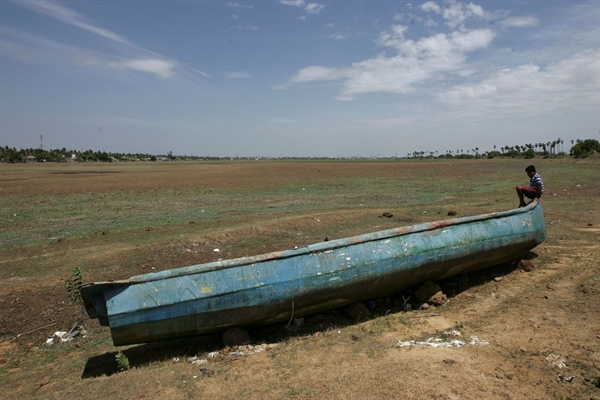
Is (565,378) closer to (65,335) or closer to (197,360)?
(197,360)

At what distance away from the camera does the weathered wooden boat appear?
4.39m

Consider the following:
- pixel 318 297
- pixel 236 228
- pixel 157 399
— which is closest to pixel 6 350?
pixel 157 399

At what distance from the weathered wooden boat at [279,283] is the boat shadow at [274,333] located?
0.65ft

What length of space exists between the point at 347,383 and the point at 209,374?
1476 millimetres

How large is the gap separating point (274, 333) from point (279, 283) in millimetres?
802

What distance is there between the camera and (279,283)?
4.71 meters

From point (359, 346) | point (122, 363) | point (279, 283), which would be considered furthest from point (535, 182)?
point (122, 363)

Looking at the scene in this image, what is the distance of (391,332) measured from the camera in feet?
15.4

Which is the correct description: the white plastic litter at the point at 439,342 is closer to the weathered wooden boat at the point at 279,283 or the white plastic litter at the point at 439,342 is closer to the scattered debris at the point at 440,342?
the scattered debris at the point at 440,342

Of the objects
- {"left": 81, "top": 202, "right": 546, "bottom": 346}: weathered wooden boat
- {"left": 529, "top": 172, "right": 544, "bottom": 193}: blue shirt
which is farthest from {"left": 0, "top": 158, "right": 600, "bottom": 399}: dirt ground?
{"left": 529, "top": 172, "right": 544, "bottom": 193}: blue shirt

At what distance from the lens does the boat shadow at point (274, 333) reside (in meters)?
4.60

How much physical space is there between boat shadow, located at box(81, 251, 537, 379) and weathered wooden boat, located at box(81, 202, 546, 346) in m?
0.20

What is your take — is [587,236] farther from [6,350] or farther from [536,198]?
[6,350]

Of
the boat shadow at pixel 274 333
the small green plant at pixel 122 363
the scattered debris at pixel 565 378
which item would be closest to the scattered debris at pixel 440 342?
the scattered debris at pixel 565 378
